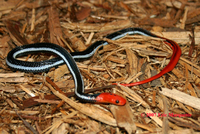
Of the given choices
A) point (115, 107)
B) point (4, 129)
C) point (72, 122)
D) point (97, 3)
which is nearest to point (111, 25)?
point (97, 3)

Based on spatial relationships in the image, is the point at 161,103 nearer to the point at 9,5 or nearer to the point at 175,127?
the point at 175,127

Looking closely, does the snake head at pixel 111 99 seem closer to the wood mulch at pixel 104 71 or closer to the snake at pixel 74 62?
the snake at pixel 74 62

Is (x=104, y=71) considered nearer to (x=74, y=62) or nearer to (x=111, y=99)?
(x=74, y=62)

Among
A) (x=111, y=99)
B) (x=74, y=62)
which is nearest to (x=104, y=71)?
(x=74, y=62)

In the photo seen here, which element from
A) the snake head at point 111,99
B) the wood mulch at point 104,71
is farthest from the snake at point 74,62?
the wood mulch at point 104,71

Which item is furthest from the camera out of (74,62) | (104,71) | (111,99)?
(104,71)

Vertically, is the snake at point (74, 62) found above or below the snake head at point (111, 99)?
above
